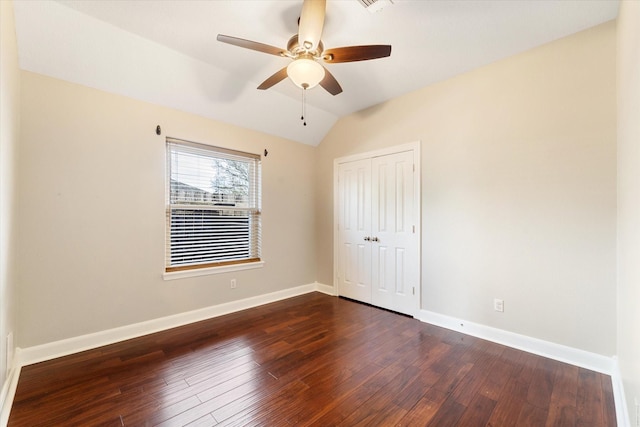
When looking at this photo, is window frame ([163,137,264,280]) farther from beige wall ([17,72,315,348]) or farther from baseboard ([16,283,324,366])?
baseboard ([16,283,324,366])

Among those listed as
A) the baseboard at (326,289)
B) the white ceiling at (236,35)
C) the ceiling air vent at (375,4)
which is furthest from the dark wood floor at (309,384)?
the ceiling air vent at (375,4)

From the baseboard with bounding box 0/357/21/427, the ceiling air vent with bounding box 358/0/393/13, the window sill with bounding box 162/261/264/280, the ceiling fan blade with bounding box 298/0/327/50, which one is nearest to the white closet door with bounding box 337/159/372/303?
the window sill with bounding box 162/261/264/280

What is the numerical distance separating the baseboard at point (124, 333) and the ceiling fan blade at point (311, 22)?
3.02 metres

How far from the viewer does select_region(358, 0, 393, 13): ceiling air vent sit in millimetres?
1916

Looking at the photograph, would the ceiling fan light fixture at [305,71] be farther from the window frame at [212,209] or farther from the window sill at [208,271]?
the window sill at [208,271]

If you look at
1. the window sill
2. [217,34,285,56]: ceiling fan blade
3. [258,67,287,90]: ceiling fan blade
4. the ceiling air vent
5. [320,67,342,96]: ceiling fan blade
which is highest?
the ceiling air vent

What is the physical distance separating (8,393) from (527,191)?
14.2 ft

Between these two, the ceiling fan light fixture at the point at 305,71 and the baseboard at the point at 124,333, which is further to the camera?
the baseboard at the point at 124,333

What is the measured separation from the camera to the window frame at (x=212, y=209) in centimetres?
306

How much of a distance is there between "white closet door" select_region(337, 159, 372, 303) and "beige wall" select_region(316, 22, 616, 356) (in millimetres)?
839

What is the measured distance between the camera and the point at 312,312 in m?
3.51

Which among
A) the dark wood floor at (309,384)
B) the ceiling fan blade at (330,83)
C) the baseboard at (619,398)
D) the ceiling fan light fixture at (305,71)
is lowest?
the dark wood floor at (309,384)

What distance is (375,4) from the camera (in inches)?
76.7

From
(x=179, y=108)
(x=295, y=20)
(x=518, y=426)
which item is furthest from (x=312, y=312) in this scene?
(x=295, y=20)
